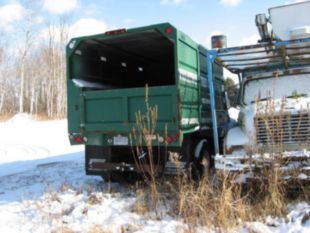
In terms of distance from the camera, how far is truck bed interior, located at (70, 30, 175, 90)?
6.64m

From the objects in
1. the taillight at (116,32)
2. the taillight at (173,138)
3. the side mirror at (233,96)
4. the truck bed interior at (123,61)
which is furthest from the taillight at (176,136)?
the side mirror at (233,96)

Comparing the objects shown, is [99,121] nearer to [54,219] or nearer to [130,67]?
[54,219]

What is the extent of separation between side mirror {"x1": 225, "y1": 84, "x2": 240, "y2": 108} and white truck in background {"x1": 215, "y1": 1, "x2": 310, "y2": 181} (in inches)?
9.0

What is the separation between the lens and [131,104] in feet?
19.5

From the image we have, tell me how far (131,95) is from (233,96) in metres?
2.93

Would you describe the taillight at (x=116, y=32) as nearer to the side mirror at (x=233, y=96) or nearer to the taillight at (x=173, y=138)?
the taillight at (x=173, y=138)

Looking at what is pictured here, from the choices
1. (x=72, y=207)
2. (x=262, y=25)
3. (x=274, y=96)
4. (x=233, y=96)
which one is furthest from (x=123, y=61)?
(x=72, y=207)

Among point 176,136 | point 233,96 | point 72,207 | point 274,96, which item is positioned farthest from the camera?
point 233,96

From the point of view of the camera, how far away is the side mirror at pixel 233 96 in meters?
7.41

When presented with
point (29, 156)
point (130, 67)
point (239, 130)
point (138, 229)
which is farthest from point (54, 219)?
point (29, 156)

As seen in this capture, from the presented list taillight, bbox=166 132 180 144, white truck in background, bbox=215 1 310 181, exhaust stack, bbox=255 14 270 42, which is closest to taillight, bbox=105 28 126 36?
white truck in background, bbox=215 1 310 181

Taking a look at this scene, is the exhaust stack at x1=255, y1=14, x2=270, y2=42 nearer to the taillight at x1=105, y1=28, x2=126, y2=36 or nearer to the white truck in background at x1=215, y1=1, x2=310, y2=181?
the white truck in background at x1=215, y1=1, x2=310, y2=181

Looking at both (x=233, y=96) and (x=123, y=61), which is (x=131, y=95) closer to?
(x=123, y=61)

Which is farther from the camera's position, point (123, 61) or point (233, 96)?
point (123, 61)
